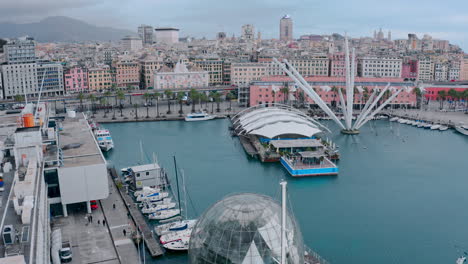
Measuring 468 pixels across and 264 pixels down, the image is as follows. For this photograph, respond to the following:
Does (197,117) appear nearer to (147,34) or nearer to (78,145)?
(78,145)

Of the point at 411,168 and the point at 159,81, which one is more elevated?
the point at 159,81

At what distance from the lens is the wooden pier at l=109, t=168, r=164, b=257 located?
434 inches

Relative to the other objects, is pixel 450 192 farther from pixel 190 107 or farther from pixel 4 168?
pixel 190 107

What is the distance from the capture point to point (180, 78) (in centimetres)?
3916

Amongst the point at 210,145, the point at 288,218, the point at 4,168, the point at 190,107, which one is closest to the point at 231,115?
the point at 190,107

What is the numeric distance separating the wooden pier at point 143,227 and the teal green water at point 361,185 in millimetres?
331

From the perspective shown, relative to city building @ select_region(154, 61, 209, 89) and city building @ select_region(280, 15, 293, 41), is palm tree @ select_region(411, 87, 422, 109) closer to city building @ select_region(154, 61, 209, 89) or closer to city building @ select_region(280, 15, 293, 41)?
city building @ select_region(154, 61, 209, 89)

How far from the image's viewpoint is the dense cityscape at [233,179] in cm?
749

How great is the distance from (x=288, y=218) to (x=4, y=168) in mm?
8055

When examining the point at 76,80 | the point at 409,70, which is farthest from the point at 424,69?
the point at 76,80

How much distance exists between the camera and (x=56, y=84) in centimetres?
3728

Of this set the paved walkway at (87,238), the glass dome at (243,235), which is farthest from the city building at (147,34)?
the glass dome at (243,235)

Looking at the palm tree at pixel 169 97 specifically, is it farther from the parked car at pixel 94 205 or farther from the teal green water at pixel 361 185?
the parked car at pixel 94 205

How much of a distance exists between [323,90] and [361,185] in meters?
17.6
